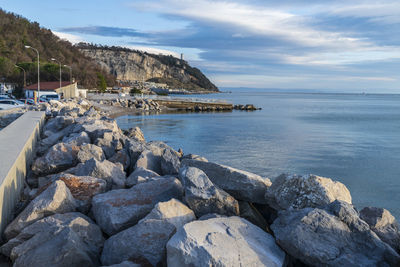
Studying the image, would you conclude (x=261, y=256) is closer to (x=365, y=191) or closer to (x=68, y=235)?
(x=68, y=235)

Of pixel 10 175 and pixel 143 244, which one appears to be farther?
pixel 10 175

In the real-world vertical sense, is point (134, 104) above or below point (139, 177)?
below

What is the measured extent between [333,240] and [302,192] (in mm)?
1110

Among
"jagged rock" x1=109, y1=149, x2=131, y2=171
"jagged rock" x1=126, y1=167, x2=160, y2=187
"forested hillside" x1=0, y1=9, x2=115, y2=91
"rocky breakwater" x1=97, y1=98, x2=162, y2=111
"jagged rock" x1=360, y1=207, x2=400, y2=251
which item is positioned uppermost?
"forested hillside" x1=0, y1=9, x2=115, y2=91

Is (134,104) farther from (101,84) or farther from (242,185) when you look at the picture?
(242,185)

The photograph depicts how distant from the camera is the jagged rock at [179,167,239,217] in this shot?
15.9ft

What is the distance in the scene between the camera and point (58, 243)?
420 centimetres

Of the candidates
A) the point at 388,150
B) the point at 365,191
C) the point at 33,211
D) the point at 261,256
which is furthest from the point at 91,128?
the point at 388,150

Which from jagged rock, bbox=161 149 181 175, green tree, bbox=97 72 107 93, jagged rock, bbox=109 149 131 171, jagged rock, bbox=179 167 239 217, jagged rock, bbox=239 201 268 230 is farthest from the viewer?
green tree, bbox=97 72 107 93

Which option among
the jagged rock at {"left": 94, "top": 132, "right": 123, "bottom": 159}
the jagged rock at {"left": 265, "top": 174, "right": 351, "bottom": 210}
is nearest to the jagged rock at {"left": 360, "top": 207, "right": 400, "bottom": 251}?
the jagged rock at {"left": 265, "top": 174, "right": 351, "bottom": 210}

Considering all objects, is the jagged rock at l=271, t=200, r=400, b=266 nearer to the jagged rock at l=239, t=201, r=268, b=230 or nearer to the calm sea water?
the jagged rock at l=239, t=201, r=268, b=230

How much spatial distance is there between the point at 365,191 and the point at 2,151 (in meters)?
11.7

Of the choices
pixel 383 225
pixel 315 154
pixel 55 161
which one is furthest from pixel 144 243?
pixel 315 154

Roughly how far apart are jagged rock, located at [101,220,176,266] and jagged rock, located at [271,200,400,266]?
1.31 m
